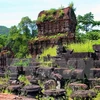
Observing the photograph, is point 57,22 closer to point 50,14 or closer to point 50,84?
point 50,14

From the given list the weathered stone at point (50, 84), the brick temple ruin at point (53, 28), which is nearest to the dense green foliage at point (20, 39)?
the brick temple ruin at point (53, 28)

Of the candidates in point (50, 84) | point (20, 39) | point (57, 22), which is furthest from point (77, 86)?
point (20, 39)

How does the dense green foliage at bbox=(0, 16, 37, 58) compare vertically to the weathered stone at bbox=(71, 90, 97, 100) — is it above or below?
above

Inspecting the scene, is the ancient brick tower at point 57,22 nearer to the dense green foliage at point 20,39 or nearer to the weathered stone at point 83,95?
the dense green foliage at point 20,39

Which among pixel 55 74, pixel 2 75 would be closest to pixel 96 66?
pixel 55 74

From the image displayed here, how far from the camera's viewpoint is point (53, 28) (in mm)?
23578

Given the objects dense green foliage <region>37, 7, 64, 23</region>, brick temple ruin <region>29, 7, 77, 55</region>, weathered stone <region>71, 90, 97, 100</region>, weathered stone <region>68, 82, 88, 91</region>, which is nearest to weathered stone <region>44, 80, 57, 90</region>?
weathered stone <region>68, 82, 88, 91</region>

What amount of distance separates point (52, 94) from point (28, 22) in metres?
37.2

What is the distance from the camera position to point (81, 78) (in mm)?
7992

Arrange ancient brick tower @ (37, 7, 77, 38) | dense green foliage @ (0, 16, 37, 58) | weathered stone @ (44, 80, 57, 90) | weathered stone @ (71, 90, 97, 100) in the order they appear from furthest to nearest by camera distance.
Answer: dense green foliage @ (0, 16, 37, 58) → ancient brick tower @ (37, 7, 77, 38) → weathered stone @ (44, 80, 57, 90) → weathered stone @ (71, 90, 97, 100)

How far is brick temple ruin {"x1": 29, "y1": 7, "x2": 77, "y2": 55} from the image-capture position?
22.2m

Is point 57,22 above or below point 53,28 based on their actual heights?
above

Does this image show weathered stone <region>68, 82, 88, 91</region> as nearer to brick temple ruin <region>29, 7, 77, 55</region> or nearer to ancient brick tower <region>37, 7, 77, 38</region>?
brick temple ruin <region>29, 7, 77, 55</region>

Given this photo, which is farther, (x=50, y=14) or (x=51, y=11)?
(x=50, y=14)
